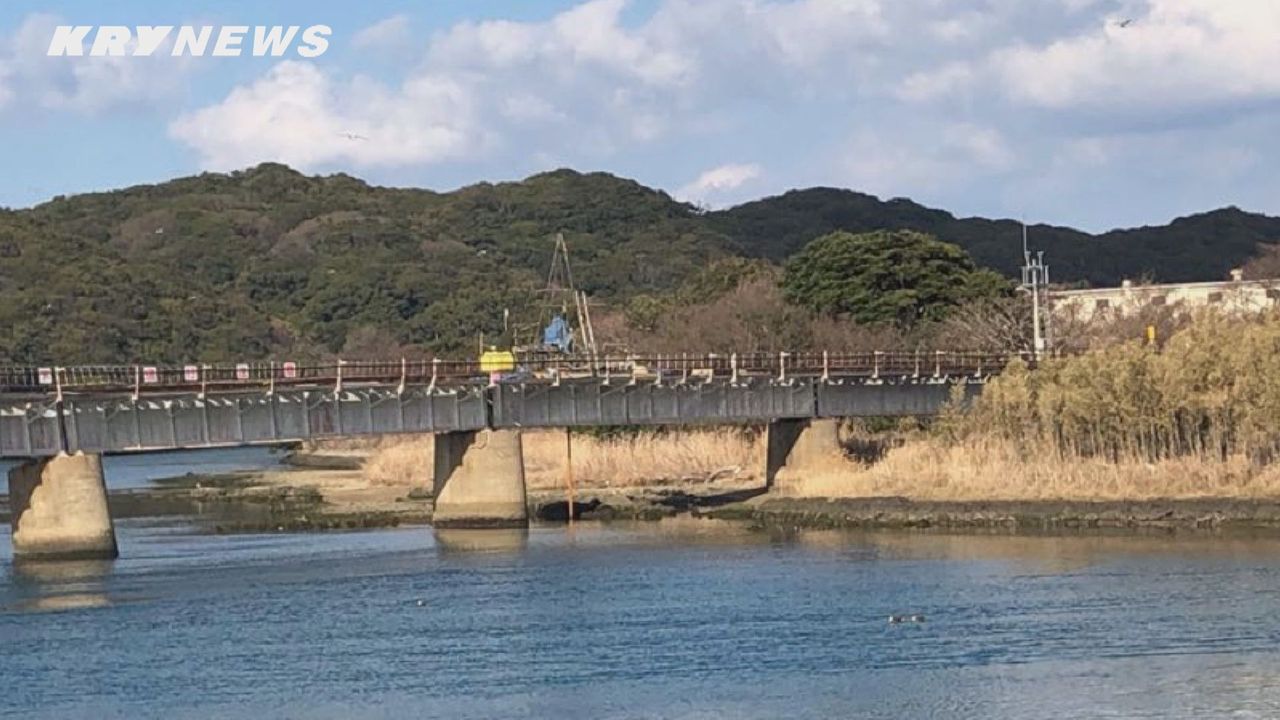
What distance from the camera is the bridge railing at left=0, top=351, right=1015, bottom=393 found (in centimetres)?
7494

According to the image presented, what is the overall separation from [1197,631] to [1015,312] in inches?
2813

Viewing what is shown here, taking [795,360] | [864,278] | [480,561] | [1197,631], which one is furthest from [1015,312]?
[1197,631]

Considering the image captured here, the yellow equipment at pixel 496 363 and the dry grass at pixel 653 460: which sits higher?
the yellow equipment at pixel 496 363

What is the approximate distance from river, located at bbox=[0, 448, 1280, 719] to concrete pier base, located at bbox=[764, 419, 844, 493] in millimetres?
15342

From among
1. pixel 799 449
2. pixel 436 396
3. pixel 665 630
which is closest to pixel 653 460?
pixel 799 449

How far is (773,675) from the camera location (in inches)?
1811

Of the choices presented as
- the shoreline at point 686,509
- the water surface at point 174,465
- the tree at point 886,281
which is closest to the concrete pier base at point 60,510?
the shoreline at point 686,509

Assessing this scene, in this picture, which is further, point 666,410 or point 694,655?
point 666,410

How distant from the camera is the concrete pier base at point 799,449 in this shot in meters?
92.4

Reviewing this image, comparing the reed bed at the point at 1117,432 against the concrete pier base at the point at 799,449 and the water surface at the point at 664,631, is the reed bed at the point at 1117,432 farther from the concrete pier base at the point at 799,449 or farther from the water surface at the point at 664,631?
the water surface at the point at 664,631

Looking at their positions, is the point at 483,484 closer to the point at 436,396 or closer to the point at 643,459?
the point at 436,396

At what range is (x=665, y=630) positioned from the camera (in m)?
53.3

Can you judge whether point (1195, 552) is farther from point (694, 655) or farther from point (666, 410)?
point (666, 410)

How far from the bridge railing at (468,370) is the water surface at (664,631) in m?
5.76
